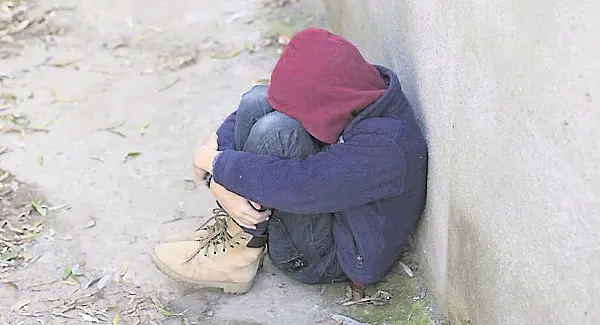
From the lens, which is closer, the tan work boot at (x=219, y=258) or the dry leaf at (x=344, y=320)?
the dry leaf at (x=344, y=320)

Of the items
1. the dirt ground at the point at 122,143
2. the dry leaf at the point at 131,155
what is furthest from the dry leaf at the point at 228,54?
the dry leaf at the point at 131,155

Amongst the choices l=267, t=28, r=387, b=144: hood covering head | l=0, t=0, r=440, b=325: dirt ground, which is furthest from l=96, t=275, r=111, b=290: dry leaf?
l=267, t=28, r=387, b=144: hood covering head

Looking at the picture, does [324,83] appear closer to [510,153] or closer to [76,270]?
[510,153]

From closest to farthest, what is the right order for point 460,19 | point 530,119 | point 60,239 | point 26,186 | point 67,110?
point 530,119 → point 460,19 → point 60,239 → point 26,186 → point 67,110

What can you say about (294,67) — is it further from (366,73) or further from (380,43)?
(380,43)

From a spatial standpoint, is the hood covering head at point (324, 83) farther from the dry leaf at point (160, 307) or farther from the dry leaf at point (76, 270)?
the dry leaf at point (76, 270)

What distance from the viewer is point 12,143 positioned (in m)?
3.12

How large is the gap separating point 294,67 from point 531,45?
732 mm

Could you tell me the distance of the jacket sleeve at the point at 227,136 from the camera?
2362 millimetres

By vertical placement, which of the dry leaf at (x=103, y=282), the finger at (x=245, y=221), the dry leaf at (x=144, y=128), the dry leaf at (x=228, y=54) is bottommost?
the dry leaf at (x=103, y=282)

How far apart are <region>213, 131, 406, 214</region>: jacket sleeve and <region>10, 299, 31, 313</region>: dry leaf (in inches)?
27.2

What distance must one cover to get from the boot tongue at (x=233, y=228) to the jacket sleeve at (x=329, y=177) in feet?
0.76

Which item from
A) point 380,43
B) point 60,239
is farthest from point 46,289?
point 380,43

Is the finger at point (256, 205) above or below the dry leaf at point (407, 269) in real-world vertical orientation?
above
